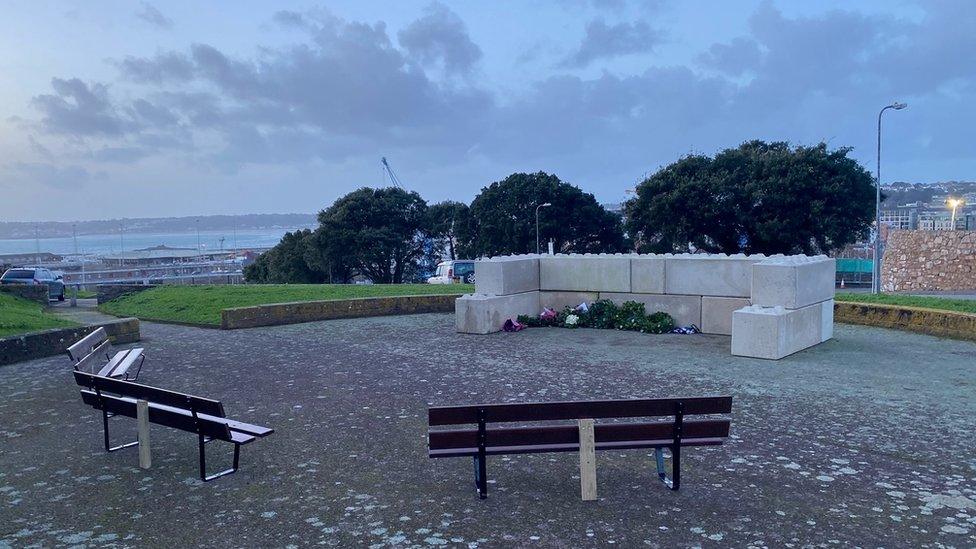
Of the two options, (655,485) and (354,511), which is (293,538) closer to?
(354,511)

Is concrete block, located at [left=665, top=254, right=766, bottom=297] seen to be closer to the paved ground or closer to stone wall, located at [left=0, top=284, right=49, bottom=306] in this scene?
the paved ground

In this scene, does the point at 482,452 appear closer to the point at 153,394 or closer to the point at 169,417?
the point at 169,417

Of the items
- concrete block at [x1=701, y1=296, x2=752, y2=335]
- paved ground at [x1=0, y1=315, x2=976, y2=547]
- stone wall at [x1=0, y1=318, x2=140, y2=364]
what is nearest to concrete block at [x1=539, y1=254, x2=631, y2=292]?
concrete block at [x1=701, y1=296, x2=752, y2=335]

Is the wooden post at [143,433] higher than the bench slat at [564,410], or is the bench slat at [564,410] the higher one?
the bench slat at [564,410]

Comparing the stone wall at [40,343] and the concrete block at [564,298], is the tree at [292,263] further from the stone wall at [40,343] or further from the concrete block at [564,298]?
the stone wall at [40,343]

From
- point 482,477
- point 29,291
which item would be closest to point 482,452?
point 482,477

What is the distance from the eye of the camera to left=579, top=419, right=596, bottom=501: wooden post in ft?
15.3

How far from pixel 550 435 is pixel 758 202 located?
3441 centimetres

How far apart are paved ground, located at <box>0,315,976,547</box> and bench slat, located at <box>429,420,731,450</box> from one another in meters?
0.37

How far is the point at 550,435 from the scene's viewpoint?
15.6ft

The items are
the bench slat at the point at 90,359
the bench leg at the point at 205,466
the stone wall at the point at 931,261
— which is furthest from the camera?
the stone wall at the point at 931,261

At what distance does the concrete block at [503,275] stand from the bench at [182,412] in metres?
7.29

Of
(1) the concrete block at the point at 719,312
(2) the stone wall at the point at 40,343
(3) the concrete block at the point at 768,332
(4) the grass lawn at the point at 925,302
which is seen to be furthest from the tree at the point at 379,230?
(3) the concrete block at the point at 768,332

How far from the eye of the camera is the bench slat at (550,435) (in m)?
4.73
